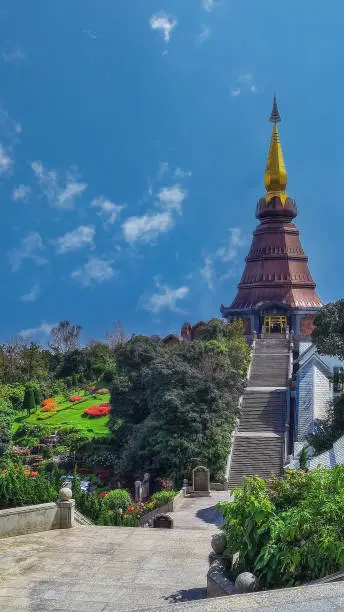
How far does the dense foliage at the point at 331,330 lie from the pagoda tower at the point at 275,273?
1474cm

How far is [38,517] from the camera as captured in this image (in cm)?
1240

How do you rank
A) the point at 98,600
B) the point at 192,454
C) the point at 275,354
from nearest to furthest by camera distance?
the point at 98,600
the point at 192,454
the point at 275,354

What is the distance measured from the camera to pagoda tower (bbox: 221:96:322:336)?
160 ft

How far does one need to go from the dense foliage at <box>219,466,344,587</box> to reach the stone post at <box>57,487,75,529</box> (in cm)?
521

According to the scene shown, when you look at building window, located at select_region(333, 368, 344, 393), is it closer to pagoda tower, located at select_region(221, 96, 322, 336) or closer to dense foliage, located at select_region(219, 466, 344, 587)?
pagoda tower, located at select_region(221, 96, 322, 336)

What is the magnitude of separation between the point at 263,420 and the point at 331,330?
585 centimetres

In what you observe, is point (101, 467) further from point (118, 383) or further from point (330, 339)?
point (330, 339)

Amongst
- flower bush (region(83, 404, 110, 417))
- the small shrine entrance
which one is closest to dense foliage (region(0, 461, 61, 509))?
flower bush (region(83, 404, 110, 417))

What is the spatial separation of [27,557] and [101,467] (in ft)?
72.7

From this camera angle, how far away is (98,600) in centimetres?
859

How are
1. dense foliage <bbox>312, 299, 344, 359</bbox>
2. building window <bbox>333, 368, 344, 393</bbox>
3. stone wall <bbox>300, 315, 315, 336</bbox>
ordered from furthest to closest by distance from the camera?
1. stone wall <bbox>300, 315, 315, 336</bbox>
2. building window <bbox>333, 368, 344, 393</bbox>
3. dense foliage <bbox>312, 299, 344, 359</bbox>

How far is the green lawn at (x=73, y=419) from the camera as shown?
39406 millimetres

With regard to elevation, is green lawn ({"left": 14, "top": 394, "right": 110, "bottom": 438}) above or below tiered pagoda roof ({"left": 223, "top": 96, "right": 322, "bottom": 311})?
below

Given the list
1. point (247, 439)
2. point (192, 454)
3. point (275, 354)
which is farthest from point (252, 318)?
point (192, 454)
